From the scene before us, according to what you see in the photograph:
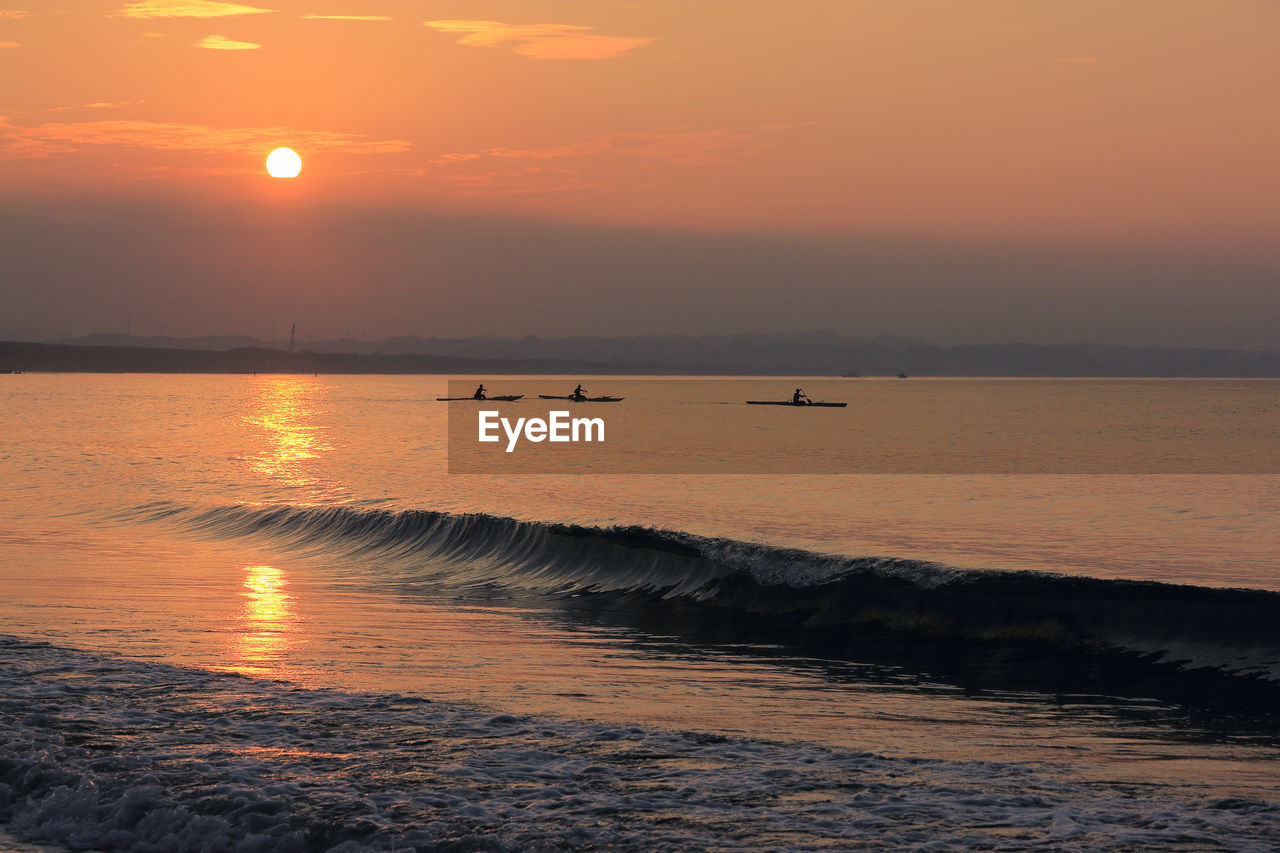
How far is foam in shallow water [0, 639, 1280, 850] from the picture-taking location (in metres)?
9.08

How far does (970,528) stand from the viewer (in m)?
37.9

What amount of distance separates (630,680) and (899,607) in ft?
27.8

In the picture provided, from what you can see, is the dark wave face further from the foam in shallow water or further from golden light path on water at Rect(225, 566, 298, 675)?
the foam in shallow water

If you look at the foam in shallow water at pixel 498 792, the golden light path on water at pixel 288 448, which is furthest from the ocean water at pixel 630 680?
the golden light path on water at pixel 288 448

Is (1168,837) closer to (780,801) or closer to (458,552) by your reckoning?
(780,801)

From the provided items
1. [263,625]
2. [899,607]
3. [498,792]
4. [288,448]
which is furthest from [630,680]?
[288,448]

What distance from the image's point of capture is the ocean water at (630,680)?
9547 mm

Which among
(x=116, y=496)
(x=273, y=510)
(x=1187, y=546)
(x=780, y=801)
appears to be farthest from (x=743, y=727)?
(x=116, y=496)

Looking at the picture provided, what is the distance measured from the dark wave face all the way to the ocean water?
0.35 ft

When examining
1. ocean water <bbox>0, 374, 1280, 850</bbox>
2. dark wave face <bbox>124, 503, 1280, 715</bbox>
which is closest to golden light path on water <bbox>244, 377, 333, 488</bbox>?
ocean water <bbox>0, 374, 1280, 850</bbox>

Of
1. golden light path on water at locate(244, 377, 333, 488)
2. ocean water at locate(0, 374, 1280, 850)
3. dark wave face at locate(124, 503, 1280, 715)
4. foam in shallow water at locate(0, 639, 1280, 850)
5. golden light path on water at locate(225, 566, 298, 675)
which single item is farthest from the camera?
golden light path on water at locate(244, 377, 333, 488)

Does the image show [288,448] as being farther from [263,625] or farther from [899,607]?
[899,607]

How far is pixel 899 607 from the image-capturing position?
2231cm

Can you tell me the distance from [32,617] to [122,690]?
634cm
